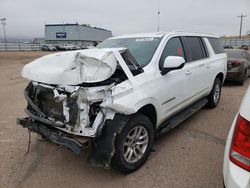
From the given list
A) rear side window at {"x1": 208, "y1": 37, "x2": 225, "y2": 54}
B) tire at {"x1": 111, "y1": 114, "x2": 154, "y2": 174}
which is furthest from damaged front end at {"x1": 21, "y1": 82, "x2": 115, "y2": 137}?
rear side window at {"x1": 208, "y1": 37, "x2": 225, "y2": 54}

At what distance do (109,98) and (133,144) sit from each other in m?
0.82

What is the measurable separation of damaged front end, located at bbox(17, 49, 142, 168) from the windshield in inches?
25.5

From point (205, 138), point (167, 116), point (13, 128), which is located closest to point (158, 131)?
point (167, 116)

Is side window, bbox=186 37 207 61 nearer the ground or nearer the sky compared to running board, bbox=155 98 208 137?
nearer the sky

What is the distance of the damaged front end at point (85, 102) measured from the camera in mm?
2648

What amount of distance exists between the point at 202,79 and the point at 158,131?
6.04ft

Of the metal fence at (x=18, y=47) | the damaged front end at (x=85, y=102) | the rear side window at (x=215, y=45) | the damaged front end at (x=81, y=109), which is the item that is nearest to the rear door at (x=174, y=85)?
the damaged front end at (x=85, y=102)

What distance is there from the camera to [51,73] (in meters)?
2.87

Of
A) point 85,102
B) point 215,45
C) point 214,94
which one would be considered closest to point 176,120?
point 85,102

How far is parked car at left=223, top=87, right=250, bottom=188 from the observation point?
5.38 ft

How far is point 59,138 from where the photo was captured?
2.81 meters

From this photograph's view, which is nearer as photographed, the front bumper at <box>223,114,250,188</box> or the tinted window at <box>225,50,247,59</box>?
the front bumper at <box>223,114,250,188</box>

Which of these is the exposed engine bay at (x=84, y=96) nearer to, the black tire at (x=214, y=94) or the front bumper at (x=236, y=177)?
the front bumper at (x=236, y=177)

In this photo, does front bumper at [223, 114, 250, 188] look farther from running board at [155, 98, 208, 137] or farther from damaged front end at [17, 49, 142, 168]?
running board at [155, 98, 208, 137]
